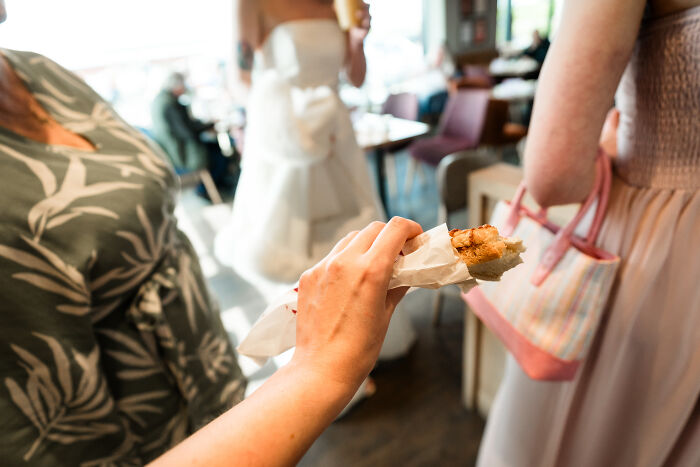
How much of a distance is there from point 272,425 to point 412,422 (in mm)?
1305

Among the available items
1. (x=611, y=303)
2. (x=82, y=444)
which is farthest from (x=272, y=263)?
(x=611, y=303)

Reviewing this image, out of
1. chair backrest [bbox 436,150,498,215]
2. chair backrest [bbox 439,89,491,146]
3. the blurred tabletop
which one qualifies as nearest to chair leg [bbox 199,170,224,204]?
the blurred tabletop

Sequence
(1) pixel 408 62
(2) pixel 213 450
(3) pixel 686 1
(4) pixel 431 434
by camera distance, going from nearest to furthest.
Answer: (2) pixel 213 450 → (3) pixel 686 1 → (4) pixel 431 434 → (1) pixel 408 62

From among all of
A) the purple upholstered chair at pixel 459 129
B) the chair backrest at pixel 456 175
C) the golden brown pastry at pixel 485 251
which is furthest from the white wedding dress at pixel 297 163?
the purple upholstered chair at pixel 459 129

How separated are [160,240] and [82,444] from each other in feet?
1.09

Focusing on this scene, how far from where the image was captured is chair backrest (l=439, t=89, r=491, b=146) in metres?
3.12

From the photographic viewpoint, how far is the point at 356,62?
1.37 meters

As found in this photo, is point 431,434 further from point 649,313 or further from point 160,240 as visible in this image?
point 160,240

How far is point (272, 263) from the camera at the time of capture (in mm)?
1419

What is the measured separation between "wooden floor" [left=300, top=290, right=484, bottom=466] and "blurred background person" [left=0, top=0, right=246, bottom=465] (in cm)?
77

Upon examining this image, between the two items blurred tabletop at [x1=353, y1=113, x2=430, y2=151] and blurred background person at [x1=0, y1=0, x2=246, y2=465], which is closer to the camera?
blurred background person at [x1=0, y1=0, x2=246, y2=465]

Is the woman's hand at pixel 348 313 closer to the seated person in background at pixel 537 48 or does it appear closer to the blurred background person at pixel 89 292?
the blurred background person at pixel 89 292

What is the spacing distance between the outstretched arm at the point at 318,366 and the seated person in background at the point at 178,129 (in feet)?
11.6

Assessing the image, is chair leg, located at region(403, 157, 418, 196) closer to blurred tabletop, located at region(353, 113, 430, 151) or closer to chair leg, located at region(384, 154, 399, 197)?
chair leg, located at region(384, 154, 399, 197)
